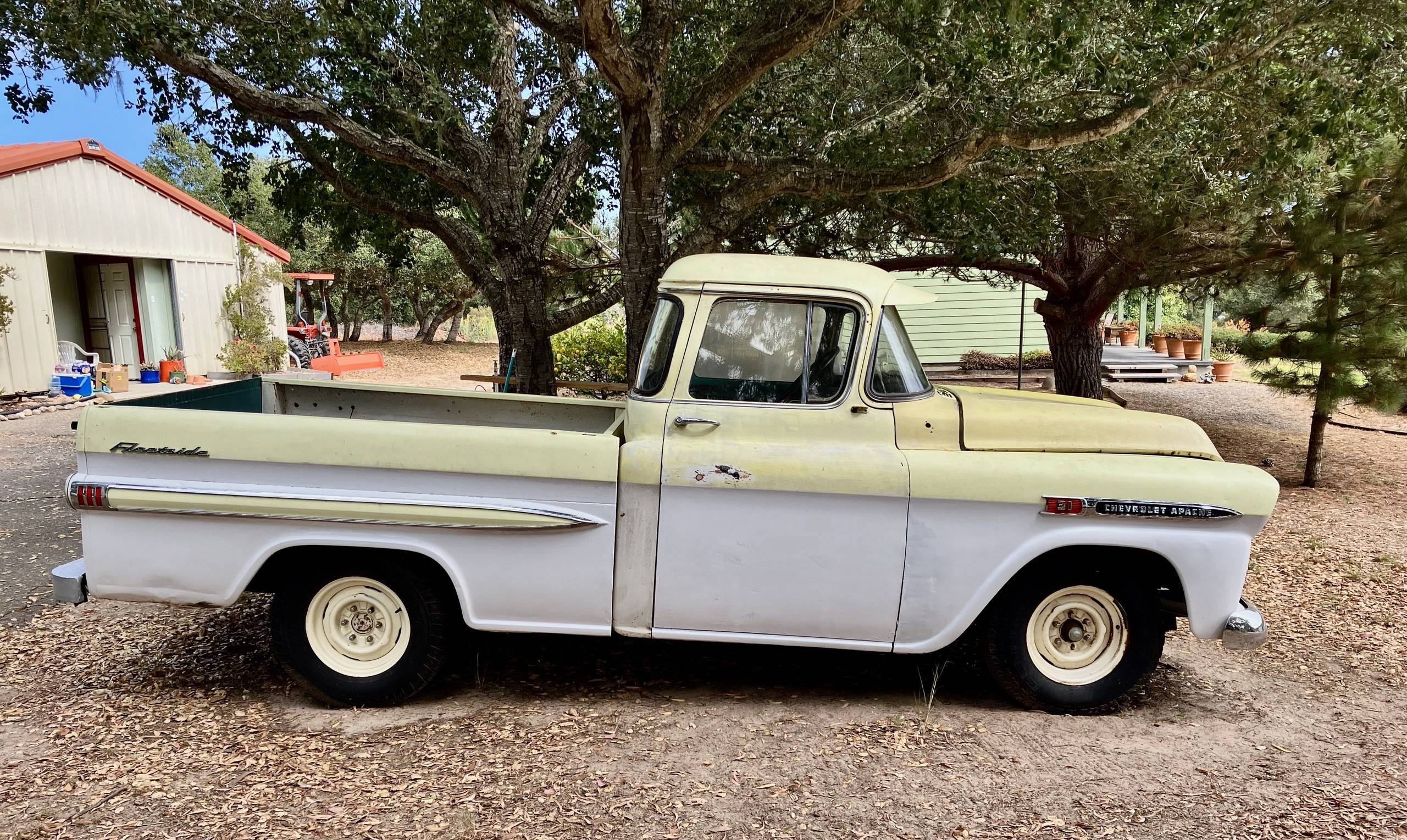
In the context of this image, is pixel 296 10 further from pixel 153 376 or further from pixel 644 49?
pixel 153 376

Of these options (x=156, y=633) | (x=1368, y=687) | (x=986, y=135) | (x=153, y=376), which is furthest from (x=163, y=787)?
(x=153, y=376)

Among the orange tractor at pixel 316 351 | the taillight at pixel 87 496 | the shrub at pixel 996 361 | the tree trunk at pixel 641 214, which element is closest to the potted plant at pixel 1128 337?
the shrub at pixel 996 361

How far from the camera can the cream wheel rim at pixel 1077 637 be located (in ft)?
13.1

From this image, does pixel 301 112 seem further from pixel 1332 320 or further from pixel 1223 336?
pixel 1223 336

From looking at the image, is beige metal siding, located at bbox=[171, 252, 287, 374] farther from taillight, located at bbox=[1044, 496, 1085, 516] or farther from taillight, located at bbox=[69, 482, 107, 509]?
taillight, located at bbox=[1044, 496, 1085, 516]

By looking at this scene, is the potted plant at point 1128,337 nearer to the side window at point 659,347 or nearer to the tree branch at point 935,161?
the tree branch at point 935,161

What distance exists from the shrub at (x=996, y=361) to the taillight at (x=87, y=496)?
16249 mm

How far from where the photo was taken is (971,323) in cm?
1911

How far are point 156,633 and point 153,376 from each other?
14.9m

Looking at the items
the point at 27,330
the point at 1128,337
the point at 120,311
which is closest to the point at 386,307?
the point at 120,311

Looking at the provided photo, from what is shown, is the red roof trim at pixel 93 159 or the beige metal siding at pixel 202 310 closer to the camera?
the red roof trim at pixel 93 159

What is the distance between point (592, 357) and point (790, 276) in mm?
11845

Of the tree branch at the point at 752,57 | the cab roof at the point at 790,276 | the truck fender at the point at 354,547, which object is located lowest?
the truck fender at the point at 354,547

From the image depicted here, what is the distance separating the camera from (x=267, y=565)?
3.97 meters
